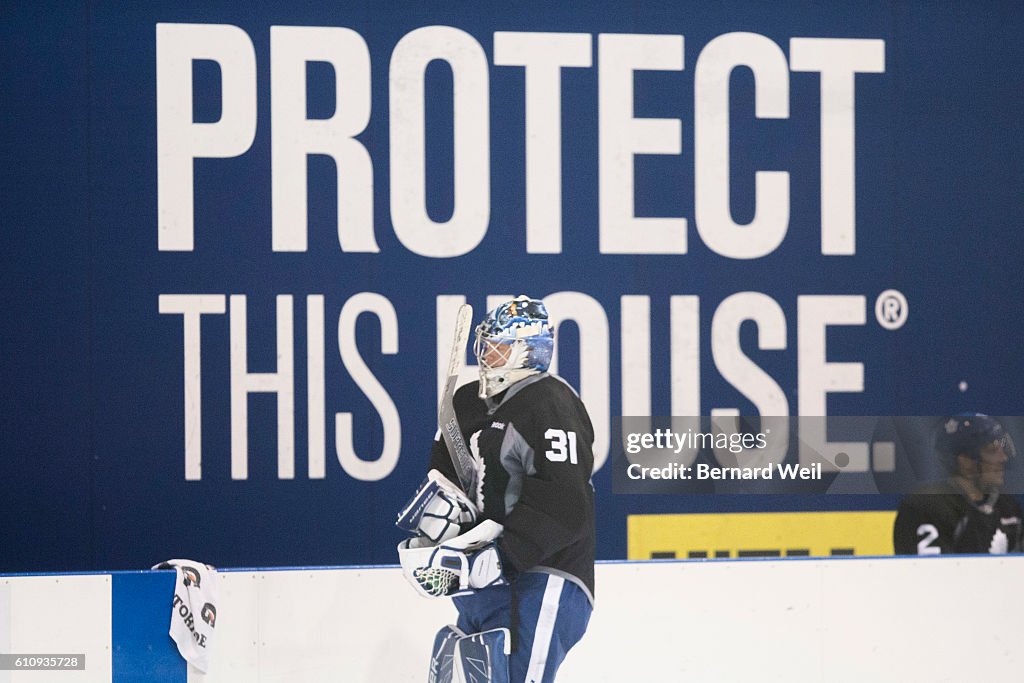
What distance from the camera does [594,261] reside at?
13.2 feet

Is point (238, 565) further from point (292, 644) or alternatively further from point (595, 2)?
point (595, 2)

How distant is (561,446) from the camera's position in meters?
2.65

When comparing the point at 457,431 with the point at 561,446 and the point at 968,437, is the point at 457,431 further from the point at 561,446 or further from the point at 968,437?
the point at 968,437

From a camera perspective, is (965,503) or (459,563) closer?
(459,563)

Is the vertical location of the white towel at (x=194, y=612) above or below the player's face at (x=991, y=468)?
below

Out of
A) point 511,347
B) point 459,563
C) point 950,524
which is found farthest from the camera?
point 950,524

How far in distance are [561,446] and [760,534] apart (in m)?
1.64

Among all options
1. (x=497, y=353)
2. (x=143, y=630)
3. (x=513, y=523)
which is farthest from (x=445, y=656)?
(x=143, y=630)

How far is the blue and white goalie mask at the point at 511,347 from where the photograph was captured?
2.81m

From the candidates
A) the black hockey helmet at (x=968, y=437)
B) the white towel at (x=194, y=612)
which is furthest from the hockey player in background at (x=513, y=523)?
the black hockey helmet at (x=968, y=437)

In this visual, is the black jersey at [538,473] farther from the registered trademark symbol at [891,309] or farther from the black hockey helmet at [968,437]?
the black hockey helmet at [968,437]

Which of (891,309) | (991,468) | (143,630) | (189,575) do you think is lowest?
(143,630)

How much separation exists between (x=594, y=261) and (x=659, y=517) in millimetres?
940

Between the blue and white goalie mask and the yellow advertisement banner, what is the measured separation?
4.45 feet
